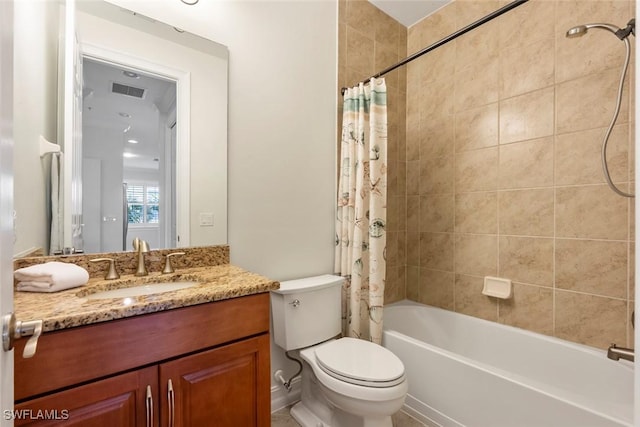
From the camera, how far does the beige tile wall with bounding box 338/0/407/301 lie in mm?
2092

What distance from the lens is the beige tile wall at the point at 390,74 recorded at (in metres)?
2.09

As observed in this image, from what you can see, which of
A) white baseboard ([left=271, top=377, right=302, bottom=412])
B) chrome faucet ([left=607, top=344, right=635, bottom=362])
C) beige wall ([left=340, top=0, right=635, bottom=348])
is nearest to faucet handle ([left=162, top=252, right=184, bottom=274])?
white baseboard ([left=271, top=377, right=302, bottom=412])

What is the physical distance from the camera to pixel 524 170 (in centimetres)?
185

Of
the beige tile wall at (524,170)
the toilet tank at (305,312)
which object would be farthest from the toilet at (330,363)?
the beige tile wall at (524,170)

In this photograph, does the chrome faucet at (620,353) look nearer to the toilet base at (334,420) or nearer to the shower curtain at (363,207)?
the toilet base at (334,420)

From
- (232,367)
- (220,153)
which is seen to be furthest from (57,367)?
(220,153)

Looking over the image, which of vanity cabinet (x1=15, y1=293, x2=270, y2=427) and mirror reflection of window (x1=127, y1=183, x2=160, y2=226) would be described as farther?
mirror reflection of window (x1=127, y1=183, x2=160, y2=226)

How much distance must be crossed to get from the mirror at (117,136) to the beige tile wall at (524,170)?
5.35 ft

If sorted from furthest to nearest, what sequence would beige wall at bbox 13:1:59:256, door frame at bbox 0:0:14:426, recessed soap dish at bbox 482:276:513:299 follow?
recessed soap dish at bbox 482:276:513:299 < beige wall at bbox 13:1:59:256 < door frame at bbox 0:0:14:426

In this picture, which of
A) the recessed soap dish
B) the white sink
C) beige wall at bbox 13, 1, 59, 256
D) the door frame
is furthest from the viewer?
the recessed soap dish

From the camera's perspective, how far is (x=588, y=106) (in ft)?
5.30

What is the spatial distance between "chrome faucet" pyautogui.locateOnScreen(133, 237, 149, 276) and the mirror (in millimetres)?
39

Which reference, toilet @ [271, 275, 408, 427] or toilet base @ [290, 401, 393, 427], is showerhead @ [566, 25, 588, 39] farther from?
toilet base @ [290, 401, 393, 427]

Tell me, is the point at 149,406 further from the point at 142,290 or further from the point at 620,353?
the point at 620,353
